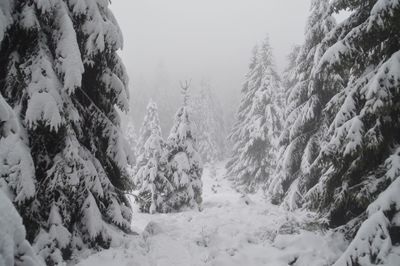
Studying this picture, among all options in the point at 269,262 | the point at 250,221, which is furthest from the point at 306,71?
the point at 269,262

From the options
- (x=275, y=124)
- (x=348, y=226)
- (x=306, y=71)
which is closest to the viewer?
(x=348, y=226)

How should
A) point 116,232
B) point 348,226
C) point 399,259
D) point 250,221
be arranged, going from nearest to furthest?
point 399,259
point 348,226
point 116,232
point 250,221

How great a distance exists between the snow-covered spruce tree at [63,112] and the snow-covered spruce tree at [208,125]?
137ft

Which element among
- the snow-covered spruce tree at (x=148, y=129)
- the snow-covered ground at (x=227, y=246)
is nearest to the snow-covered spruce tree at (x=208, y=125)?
the snow-covered spruce tree at (x=148, y=129)

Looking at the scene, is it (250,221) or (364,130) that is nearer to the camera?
(364,130)

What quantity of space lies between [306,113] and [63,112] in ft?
37.8

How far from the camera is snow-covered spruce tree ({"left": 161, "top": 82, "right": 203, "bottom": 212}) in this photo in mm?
18891

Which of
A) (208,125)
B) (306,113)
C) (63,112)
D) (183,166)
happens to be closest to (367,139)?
(63,112)

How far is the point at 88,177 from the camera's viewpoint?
7.64 m

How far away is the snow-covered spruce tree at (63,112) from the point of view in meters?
6.58

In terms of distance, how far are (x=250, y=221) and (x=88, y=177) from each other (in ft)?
19.7

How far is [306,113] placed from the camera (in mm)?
15148

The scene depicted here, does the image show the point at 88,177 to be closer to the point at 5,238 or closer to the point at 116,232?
the point at 116,232

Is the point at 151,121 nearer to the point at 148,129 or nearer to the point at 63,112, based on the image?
the point at 148,129
